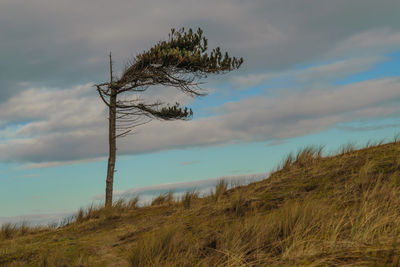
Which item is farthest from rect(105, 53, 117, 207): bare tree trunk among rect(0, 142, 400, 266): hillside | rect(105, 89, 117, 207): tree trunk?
rect(0, 142, 400, 266): hillside

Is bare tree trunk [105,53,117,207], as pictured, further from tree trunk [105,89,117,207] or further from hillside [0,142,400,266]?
hillside [0,142,400,266]

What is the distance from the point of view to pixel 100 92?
55.7 ft

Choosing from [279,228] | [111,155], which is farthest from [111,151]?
[279,228]

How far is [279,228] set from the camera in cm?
507

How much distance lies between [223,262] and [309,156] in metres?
7.27

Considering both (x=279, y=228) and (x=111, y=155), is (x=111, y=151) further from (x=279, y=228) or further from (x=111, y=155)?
(x=279, y=228)

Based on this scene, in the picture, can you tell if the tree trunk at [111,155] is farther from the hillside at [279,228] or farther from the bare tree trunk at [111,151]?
the hillside at [279,228]

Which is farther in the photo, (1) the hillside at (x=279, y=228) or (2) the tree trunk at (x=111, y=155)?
(2) the tree trunk at (x=111, y=155)

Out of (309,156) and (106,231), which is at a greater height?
(309,156)

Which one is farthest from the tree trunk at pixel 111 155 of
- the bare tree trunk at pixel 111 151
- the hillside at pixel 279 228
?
the hillside at pixel 279 228

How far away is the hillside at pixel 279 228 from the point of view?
3988mm

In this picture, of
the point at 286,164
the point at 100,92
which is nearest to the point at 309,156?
the point at 286,164

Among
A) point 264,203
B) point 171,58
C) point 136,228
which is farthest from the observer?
point 171,58

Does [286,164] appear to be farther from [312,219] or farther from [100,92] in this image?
[100,92]
